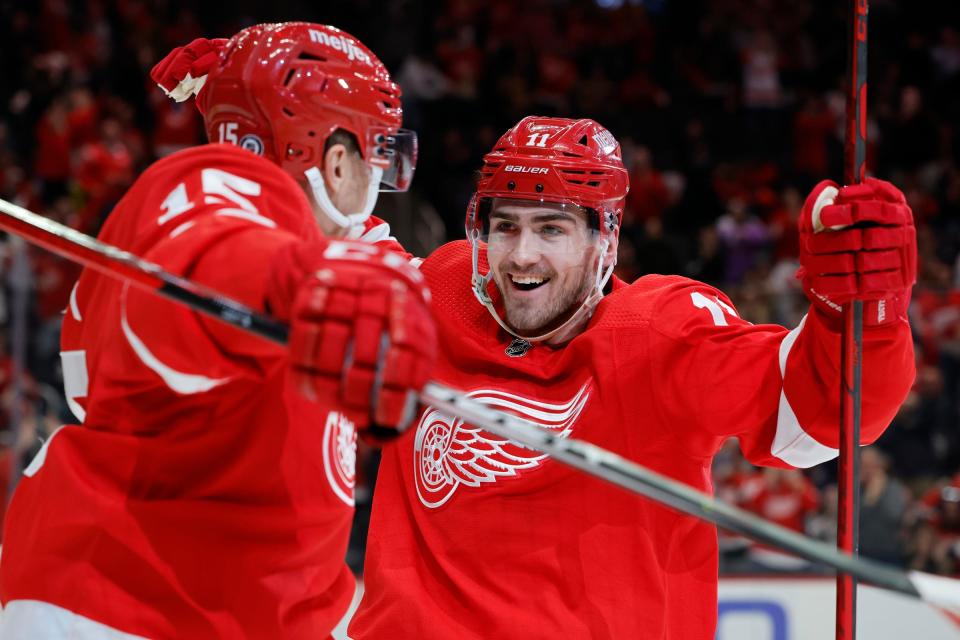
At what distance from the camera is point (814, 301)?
2250mm

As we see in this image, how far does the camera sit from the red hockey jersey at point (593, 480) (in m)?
2.39

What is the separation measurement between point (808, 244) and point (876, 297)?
6.0 inches

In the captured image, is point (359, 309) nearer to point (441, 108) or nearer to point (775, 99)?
point (441, 108)

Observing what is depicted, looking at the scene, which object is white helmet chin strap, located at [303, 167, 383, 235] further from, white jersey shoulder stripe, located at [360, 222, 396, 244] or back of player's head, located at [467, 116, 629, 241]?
back of player's head, located at [467, 116, 629, 241]

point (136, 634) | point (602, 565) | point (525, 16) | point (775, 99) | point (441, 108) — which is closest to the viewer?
point (136, 634)

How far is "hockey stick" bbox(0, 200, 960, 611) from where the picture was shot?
→ 57.0 inches

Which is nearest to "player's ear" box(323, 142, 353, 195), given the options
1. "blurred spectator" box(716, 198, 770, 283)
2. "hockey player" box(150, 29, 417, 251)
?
"hockey player" box(150, 29, 417, 251)

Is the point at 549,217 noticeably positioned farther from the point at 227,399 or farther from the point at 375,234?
the point at 227,399

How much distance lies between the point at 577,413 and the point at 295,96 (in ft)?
3.16

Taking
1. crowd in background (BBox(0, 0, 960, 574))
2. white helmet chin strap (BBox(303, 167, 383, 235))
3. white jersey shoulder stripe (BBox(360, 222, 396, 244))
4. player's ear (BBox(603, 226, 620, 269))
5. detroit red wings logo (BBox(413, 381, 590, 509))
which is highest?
crowd in background (BBox(0, 0, 960, 574))

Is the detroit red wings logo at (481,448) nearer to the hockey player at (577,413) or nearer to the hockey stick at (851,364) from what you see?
the hockey player at (577,413)

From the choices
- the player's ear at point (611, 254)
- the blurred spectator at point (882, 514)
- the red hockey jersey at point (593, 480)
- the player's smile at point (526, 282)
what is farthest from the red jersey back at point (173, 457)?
the blurred spectator at point (882, 514)

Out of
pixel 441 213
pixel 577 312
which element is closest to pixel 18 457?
pixel 577 312

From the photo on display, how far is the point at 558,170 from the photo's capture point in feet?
8.48
